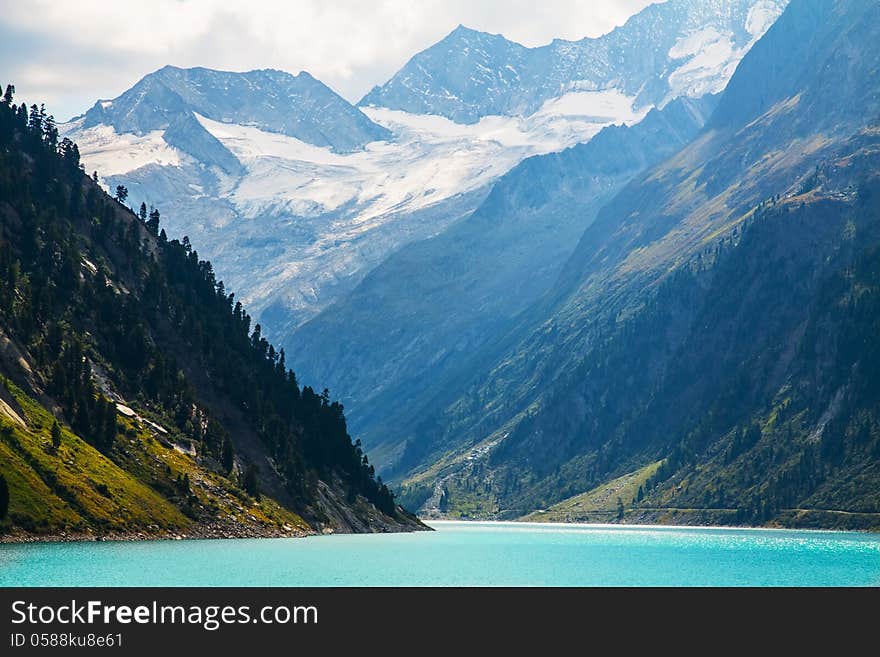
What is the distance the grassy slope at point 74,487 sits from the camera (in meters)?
161

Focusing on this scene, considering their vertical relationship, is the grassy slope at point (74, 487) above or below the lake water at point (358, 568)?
above

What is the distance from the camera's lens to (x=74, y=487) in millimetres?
170750

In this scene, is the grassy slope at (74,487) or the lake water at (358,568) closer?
the lake water at (358,568)

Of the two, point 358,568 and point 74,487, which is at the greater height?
point 74,487

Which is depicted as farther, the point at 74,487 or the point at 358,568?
the point at 74,487

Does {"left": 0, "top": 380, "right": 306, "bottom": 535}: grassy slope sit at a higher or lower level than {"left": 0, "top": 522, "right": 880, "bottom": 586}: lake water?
higher

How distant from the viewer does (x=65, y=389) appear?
198 meters

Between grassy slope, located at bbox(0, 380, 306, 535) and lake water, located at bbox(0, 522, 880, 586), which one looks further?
grassy slope, located at bbox(0, 380, 306, 535)

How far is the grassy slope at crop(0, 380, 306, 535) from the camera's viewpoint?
161 meters
